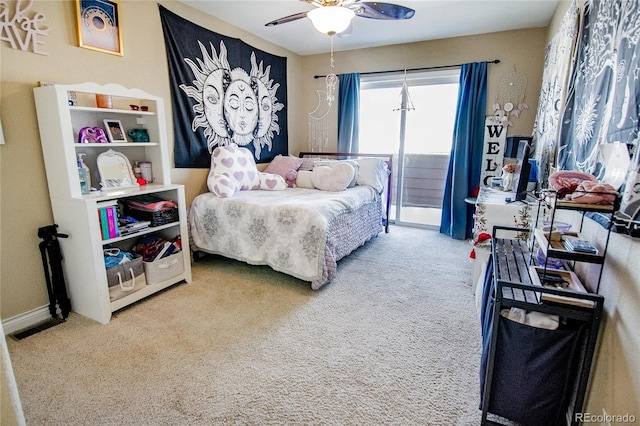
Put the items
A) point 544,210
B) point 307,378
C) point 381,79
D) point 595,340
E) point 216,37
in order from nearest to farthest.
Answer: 1. point 595,340
2. point 307,378
3. point 544,210
4. point 216,37
5. point 381,79

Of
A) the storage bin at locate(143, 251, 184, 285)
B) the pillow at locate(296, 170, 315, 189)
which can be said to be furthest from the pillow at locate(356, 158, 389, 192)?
the storage bin at locate(143, 251, 184, 285)

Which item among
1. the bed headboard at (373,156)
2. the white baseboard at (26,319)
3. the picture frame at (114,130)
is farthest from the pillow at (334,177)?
the white baseboard at (26,319)

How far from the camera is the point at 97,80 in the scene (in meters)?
2.32

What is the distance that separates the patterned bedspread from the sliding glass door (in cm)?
144

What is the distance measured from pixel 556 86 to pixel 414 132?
1.98m

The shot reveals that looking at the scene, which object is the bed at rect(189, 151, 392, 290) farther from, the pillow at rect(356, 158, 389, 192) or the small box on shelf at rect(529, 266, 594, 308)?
the small box on shelf at rect(529, 266, 594, 308)

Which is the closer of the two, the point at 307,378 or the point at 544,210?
the point at 307,378

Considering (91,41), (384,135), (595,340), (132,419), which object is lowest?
(132,419)

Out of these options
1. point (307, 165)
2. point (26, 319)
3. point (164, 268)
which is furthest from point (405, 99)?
point (26, 319)

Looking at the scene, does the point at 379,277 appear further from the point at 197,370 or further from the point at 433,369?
the point at 197,370

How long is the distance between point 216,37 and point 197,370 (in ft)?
10.1

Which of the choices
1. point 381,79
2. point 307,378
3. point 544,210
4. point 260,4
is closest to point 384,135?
point 381,79

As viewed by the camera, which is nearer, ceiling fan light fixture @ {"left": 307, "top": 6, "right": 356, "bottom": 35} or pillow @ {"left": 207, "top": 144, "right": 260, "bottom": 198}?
ceiling fan light fixture @ {"left": 307, "top": 6, "right": 356, "bottom": 35}

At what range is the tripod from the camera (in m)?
2.05
